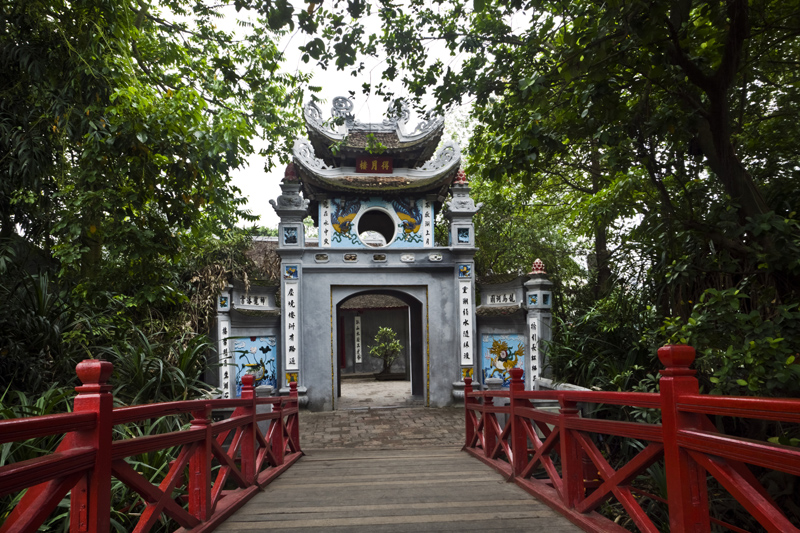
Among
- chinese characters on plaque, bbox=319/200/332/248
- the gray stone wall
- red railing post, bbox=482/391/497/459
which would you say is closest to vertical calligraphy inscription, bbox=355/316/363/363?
the gray stone wall

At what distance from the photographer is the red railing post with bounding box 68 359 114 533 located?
6.46 ft

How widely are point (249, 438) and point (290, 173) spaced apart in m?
7.37

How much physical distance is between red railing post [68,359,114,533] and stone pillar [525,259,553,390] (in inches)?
341

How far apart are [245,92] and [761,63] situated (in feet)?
20.8

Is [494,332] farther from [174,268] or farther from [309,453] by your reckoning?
[174,268]

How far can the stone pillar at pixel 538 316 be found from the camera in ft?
32.9

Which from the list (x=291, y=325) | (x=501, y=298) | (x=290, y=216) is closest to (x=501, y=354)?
(x=501, y=298)

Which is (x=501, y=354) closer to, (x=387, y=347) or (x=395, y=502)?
(x=395, y=502)

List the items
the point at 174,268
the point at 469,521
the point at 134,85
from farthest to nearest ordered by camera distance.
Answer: the point at 174,268
the point at 134,85
the point at 469,521

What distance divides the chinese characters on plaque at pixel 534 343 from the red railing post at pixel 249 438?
664 centimetres

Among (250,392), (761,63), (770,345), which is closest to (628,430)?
(770,345)

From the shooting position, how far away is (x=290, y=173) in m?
10.8

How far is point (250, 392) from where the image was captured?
4438 millimetres

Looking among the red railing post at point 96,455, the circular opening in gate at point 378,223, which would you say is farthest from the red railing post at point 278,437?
the circular opening in gate at point 378,223
